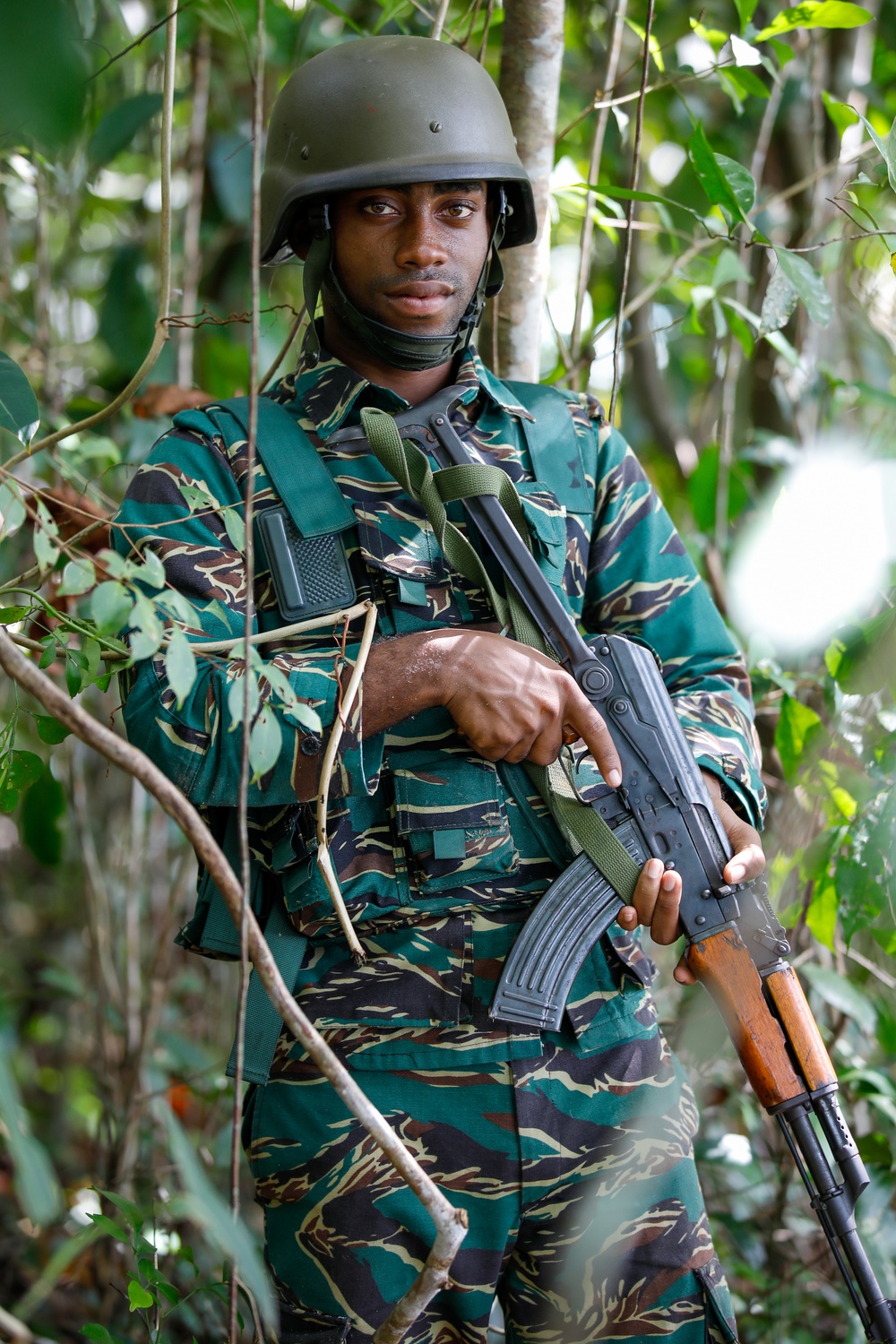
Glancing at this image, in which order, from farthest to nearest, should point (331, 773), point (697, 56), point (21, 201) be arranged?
point (21, 201), point (697, 56), point (331, 773)

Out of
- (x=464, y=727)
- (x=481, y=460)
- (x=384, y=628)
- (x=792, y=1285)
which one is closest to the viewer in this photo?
(x=464, y=727)

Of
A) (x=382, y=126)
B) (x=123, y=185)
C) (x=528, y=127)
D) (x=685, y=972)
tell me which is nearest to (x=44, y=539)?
(x=382, y=126)

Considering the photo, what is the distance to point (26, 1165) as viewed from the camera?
655mm

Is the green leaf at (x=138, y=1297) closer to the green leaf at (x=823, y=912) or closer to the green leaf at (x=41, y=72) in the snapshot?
the green leaf at (x=823, y=912)

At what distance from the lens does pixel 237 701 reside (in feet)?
3.60

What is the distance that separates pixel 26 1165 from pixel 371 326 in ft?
4.12

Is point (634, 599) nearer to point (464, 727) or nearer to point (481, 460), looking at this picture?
point (481, 460)

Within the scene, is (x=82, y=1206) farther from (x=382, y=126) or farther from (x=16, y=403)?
(x=382, y=126)

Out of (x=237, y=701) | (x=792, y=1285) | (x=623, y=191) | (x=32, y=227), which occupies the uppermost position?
(x=32, y=227)

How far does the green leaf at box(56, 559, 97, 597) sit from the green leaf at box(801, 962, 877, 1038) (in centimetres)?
159

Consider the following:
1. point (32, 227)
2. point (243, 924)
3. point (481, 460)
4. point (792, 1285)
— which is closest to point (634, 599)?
point (481, 460)

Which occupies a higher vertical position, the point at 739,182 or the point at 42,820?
the point at 739,182

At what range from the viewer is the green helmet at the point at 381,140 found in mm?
1584

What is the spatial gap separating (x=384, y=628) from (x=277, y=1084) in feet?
2.03
